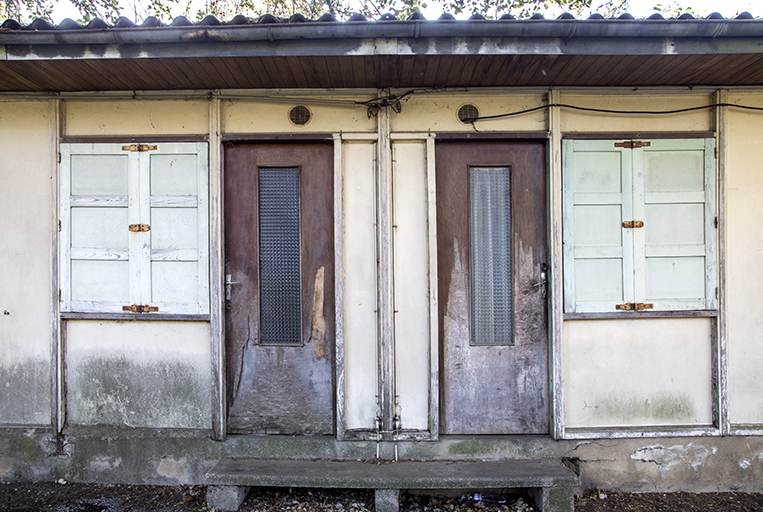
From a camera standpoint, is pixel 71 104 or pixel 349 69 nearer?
pixel 349 69

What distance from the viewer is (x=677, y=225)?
128 inches

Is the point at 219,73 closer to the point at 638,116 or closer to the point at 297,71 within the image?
the point at 297,71

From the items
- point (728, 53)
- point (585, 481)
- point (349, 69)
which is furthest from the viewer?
point (585, 481)

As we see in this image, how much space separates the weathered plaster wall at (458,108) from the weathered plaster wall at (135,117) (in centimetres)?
150

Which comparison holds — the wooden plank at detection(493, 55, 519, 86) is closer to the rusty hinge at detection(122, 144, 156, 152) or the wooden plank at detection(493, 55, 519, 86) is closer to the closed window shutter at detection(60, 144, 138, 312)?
the rusty hinge at detection(122, 144, 156, 152)

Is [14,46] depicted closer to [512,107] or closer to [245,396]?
[245,396]

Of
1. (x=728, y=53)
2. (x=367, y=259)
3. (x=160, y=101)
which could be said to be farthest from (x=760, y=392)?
(x=160, y=101)

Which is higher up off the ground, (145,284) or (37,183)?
(37,183)

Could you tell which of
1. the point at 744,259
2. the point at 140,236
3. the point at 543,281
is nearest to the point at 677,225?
the point at 744,259

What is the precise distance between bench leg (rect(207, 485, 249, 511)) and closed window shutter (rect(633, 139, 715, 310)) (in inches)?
126

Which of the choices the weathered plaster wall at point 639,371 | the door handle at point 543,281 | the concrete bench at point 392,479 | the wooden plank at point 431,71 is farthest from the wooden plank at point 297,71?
the concrete bench at point 392,479

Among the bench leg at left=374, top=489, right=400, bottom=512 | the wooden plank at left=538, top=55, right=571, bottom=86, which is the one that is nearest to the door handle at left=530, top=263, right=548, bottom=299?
the wooden plank at left=538, top=55, right=571, bottom=86

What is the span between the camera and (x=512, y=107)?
328 cm

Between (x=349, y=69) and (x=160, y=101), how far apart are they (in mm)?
1512
